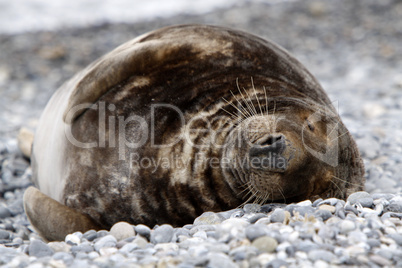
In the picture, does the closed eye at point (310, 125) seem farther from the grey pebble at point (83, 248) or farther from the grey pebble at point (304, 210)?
the grey pebble at point (83, 248)

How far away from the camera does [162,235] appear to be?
247cm

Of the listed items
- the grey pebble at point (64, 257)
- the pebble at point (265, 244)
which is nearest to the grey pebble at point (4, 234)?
the grey pebble at point (64, 257)

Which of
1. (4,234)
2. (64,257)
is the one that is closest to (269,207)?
(64,257)

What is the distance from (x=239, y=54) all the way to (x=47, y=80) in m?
5.64

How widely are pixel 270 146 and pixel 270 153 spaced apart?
0.05 meters

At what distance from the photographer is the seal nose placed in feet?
8.55

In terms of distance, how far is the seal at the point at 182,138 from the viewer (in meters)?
2.97

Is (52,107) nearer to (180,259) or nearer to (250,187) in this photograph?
(250,187)

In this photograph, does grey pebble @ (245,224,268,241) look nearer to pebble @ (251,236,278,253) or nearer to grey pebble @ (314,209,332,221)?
pebble @ (251,236,278,253)

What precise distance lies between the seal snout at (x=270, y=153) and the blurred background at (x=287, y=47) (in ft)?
4.94

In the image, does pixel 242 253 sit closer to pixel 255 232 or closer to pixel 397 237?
pixel 255 232

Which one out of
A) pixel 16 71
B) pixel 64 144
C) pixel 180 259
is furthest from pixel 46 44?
pixel 180 259

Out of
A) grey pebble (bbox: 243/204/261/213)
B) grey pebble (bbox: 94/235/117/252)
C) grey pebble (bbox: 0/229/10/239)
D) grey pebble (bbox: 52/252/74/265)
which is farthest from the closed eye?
grey pebble (bbox: 0/229/10/239)

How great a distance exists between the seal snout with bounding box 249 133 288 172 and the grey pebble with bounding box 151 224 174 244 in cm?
60
